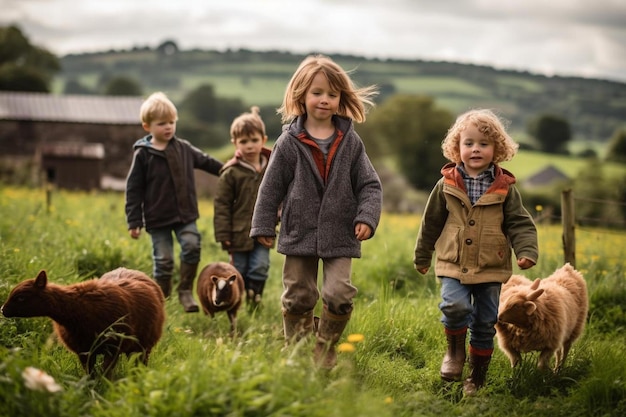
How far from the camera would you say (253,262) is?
23.8 ft

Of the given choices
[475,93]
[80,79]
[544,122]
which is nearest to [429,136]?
[544,122]

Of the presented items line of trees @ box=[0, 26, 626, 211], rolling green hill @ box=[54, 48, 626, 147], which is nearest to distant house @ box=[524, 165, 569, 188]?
line of trees @ box=[0, 26, 626, 211]

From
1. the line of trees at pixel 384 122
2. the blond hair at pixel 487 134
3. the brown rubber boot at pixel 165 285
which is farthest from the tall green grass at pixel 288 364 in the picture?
the line of trees at pixel 384 122

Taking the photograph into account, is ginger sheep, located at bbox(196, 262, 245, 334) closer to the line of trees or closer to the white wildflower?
the white wildflower

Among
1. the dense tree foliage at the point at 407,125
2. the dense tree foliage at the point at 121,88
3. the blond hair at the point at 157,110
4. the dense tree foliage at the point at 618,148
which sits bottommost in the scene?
the dense tree foliage at the point at 618,148

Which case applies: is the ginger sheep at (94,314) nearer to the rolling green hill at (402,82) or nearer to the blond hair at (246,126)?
the blond hair at (246,126)

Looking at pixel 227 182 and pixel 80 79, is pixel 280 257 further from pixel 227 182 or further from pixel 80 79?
pixel 80 79

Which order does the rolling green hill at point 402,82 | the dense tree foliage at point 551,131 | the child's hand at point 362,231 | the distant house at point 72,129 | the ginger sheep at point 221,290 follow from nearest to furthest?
the child's hand at point 362,231
the ginger sheep at point 221,290
the distant house at point 72,129
the dense tree foliage at point 551,131
the rolling green hill at point 402,82

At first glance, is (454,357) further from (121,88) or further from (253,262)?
(121,88)

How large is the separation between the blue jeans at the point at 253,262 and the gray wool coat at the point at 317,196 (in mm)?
2399

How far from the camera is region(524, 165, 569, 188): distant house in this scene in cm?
4197

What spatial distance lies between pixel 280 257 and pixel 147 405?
26.3 feet

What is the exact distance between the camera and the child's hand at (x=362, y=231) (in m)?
4.62

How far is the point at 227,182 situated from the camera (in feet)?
23.2
